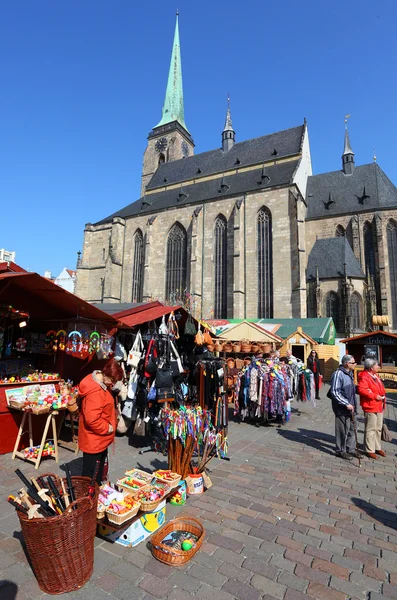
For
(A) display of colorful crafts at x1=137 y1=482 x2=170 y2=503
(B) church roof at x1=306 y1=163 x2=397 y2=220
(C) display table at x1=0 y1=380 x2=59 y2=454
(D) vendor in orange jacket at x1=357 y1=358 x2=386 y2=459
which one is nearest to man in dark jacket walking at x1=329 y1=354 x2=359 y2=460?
(D) vendor in orange jacket at x1=357 y1=358 x2=386 y2=459

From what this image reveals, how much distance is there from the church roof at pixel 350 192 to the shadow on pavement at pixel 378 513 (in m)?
29.5

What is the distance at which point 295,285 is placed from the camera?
80.1ft

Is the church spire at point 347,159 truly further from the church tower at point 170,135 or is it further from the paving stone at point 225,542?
the paving stone at point 225,542

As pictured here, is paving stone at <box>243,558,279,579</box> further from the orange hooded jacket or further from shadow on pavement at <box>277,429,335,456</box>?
shadow on pavement at <box>277,429,335,456</box>

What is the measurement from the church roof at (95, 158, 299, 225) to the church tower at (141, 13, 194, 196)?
7.75 meters

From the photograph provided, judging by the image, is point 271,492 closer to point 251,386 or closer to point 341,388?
point 341,388

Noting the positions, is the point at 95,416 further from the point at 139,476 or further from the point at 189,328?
the point at 189,328

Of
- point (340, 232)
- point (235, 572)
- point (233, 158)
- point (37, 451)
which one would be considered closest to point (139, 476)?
point (235, 572)

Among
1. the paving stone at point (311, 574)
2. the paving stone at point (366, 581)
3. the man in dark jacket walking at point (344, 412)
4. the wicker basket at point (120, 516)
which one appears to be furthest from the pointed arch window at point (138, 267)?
the paving stone at point (366, 581)

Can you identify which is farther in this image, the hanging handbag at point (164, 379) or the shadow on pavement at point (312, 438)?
the shadow on pavement at point (312, 438)

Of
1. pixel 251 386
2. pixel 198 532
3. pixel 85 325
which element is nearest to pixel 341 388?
pixel 251 386

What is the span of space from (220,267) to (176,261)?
494 cm

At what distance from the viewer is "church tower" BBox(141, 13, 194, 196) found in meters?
45.1

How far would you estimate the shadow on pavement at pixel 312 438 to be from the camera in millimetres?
6097
